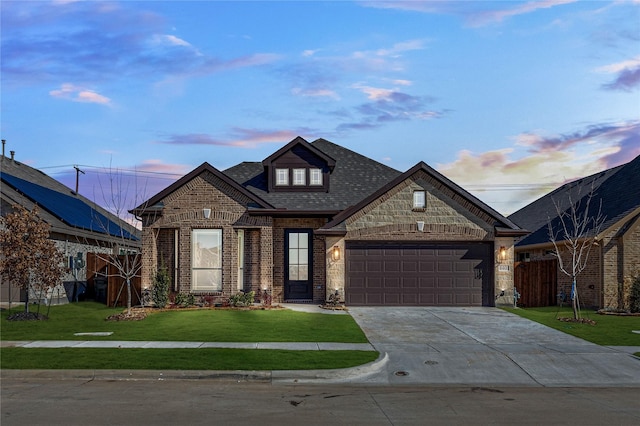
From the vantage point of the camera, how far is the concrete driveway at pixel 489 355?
1270 cm

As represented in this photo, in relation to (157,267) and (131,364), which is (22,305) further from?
(131,364)

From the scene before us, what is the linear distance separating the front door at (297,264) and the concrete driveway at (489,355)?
5.30 m

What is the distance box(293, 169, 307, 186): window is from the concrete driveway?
882cm

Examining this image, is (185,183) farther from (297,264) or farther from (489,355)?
(489,355)

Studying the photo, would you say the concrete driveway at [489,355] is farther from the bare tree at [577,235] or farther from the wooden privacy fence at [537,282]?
the wooden privacy fence at [537,282]

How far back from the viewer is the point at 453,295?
24641 millimetres

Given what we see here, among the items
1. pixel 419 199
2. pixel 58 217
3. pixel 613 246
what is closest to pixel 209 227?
pixel 58 217

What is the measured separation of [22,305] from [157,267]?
5432 mm

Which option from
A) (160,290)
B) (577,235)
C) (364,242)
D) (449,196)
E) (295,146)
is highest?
(295,146)

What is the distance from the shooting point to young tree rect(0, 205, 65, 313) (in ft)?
65.4

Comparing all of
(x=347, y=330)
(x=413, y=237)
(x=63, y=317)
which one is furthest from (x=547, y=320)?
(x=63, y=317)

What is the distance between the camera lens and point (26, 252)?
20016mm

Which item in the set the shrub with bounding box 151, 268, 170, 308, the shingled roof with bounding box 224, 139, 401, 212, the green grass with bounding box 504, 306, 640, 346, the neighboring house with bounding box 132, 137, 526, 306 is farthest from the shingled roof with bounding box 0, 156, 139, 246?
the green grass with bounding box 504, 306, 640, 346

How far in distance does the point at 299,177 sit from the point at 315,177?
734 millimetres
